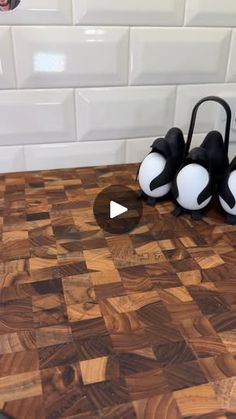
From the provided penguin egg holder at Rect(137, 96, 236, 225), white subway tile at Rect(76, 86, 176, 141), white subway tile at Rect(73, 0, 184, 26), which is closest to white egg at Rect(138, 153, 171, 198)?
penguin egg holder at Rect(137, 96, 236, 225)

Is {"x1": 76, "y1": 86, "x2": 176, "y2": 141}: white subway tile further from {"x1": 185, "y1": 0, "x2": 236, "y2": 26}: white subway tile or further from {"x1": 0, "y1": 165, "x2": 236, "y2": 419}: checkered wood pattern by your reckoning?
{"x1": 0, "y1": 165, "x2": 236, "y2": 419}: checkered wood pattern

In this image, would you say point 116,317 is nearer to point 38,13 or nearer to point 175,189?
point 175,189

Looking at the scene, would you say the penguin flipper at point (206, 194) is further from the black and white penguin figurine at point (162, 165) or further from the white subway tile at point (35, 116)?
the white subway tile at point (35, 116)

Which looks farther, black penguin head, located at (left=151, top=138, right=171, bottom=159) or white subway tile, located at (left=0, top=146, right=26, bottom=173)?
white subway tile, located at (left=0, top=146, right=26, bottom=173)

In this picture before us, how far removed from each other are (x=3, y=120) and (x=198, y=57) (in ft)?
1.59

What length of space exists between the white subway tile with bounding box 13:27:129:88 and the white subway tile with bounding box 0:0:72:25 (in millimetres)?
14

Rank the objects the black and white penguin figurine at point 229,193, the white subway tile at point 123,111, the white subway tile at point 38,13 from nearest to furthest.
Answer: the black and white penguin figurine at point 229,193
the white subway tile at point 38,13
the white subway tile at point 123,111

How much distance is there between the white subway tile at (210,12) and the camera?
2.55 feet

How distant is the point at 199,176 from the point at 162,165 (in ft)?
0.26

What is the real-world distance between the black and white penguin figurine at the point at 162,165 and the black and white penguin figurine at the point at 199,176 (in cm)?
3

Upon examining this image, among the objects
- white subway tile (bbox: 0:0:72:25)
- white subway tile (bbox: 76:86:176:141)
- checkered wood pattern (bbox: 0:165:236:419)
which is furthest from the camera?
white subway tile (bbox: 76:86:176:141)

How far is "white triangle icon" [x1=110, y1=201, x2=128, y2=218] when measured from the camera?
0.65m

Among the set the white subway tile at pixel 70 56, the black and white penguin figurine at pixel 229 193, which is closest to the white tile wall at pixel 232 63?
the white subway tile at pixel 70 56

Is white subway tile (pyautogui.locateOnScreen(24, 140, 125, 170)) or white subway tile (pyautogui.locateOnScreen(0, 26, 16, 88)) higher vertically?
white subway tile (pyautogui.locateOnScreen(0, 26, 16, 88))
